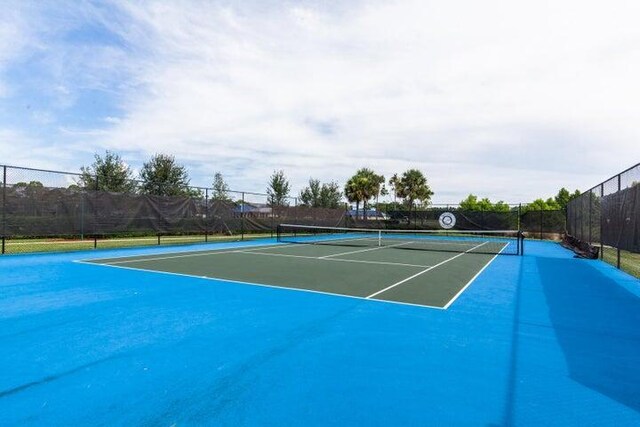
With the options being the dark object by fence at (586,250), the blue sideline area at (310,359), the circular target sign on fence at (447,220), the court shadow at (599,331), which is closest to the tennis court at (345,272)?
the blue sideline area at (310,359)

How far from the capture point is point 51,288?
7684 mm

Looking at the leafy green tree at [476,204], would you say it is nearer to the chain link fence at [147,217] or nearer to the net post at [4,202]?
the chain link fence at [147,217]

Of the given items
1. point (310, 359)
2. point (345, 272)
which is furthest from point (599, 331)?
point (345, 272)

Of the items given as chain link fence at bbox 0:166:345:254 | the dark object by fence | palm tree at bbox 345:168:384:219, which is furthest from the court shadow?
palm tree at bbox 345:168:384:219

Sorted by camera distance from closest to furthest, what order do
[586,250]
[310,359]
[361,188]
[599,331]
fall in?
[310,359] < [599,331] < [586,250] < [361,188]

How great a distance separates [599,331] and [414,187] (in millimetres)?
49949

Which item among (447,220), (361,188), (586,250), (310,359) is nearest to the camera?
(310,359)

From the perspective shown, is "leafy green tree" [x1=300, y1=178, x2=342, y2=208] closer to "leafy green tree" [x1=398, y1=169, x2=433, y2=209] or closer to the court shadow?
"leafy green tree" [x1=398, y1=169, x2=433, y2=209]

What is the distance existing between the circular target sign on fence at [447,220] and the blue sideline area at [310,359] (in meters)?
23.2

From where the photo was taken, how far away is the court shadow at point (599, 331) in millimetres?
3617

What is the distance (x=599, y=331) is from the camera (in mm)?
5191

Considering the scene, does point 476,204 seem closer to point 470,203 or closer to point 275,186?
point 470,203

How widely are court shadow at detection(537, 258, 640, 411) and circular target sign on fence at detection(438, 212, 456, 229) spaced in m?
20.7

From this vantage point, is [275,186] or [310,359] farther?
[275,186]
